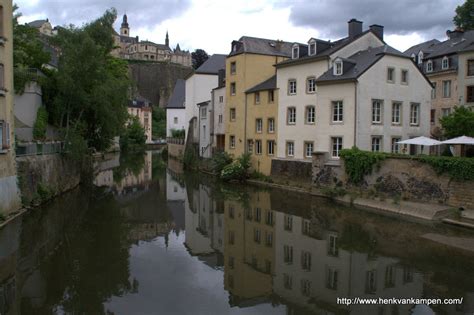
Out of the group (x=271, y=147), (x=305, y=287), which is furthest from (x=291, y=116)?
(x=305, y=287)

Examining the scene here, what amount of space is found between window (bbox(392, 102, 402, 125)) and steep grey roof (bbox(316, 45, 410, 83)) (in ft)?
10.4

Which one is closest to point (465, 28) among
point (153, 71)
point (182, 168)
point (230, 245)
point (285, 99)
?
point (285, 99)

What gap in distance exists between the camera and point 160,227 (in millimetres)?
21359

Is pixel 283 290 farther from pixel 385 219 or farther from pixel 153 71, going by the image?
pixel 153 71

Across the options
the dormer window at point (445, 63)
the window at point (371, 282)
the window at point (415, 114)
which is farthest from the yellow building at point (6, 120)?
the dormer window at point (445, 63)

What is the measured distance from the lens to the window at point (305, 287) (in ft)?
41.0

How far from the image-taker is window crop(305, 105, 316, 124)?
32.9 metres

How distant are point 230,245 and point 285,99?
63.0 feet

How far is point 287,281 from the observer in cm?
1358

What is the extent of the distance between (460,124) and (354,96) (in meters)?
6.30

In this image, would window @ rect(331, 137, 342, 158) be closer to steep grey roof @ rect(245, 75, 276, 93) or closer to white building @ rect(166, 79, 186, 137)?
steep grey roof @ rect(245, 75, 276, 93)

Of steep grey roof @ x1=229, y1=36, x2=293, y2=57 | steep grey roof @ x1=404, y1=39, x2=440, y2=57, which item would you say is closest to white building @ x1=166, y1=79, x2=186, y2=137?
steep grey roof @ x1=229, y1=36, x2=293, y2=57

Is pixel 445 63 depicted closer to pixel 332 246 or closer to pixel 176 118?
pixel 332 246

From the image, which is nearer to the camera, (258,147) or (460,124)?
(460,124)
